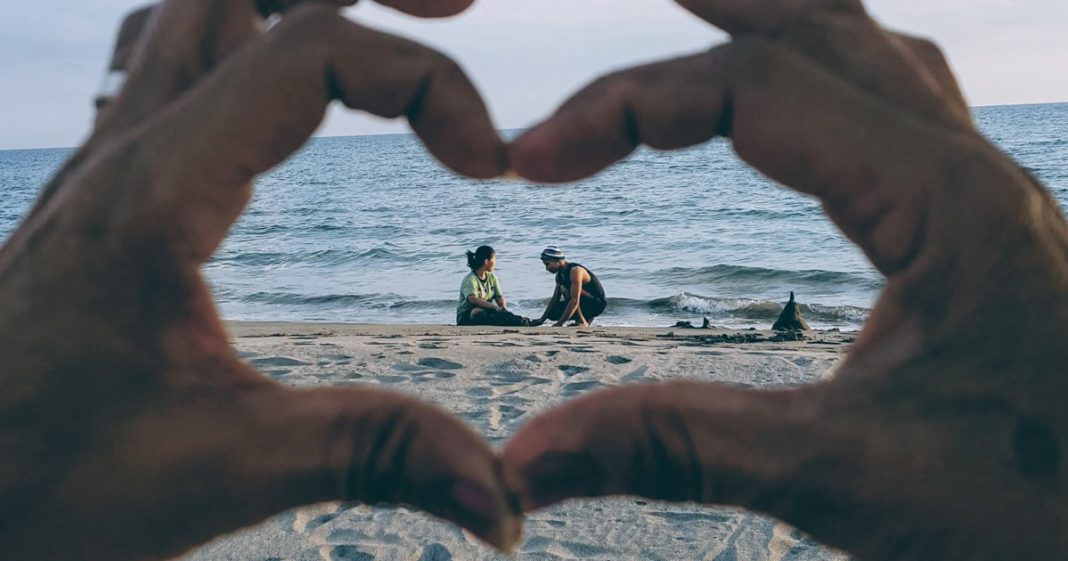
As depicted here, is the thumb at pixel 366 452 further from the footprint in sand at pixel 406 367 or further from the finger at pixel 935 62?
the footprint in sand at pixel 406 367

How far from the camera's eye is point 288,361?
6211 millimetres

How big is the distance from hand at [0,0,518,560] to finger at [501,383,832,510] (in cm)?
7

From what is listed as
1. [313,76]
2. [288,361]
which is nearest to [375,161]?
[288,361]

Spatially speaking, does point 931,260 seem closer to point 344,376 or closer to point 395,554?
point 395,554

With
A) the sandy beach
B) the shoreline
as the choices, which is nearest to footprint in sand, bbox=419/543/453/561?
the sandy beach

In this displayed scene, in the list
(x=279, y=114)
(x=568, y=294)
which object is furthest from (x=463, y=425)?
(x=568, y=294)

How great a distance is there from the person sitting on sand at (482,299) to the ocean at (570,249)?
1.81 meters

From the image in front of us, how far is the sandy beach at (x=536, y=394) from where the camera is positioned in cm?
301

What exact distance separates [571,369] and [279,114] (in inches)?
191

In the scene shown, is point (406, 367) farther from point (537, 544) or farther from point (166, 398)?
point (166, 398)

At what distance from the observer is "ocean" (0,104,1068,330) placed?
14.5 meters

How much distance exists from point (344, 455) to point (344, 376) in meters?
4.81

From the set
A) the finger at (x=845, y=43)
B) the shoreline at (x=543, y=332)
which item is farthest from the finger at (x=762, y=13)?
the shoreline at (x=543, y=332)

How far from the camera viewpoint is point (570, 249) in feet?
72.8
